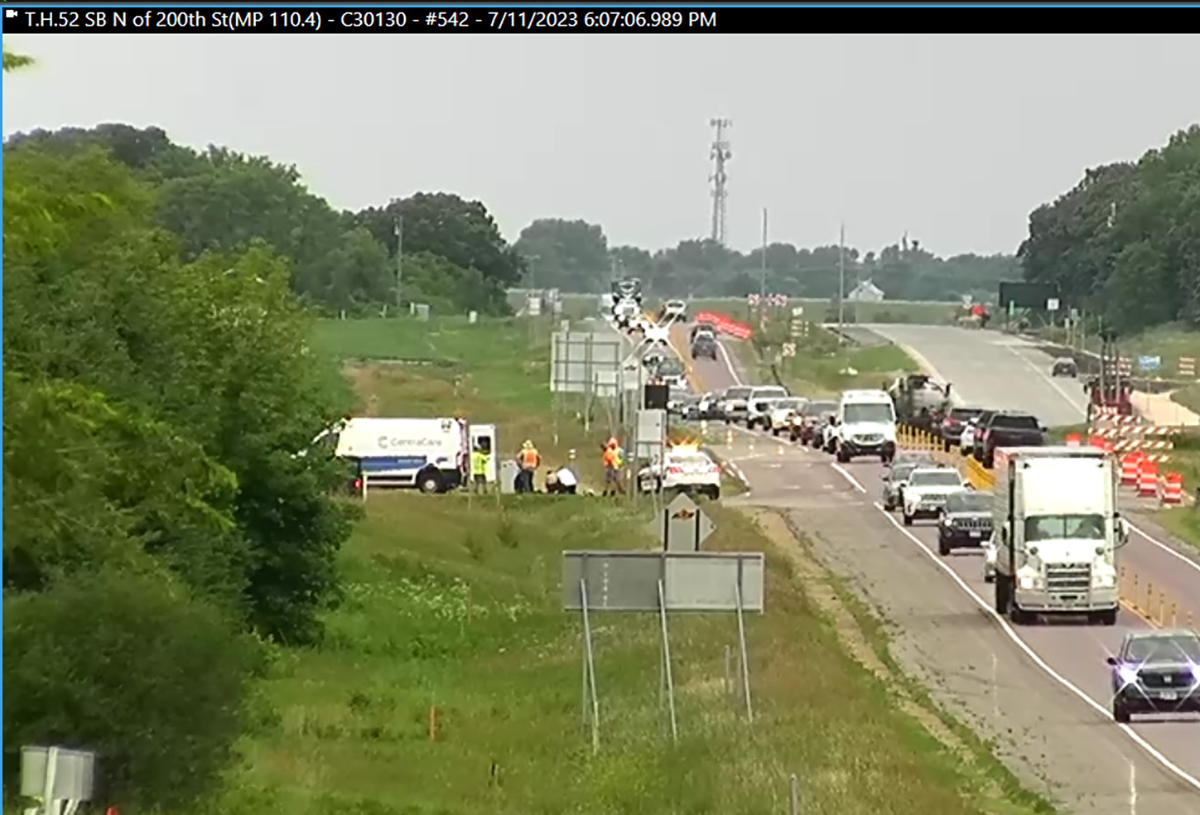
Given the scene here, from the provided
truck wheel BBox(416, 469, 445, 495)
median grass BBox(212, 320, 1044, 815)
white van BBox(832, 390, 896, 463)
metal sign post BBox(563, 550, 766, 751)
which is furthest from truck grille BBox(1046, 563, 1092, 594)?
truck wheel BBox(416, 469, 445, 495)

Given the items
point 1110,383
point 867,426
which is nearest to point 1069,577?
point 867,426

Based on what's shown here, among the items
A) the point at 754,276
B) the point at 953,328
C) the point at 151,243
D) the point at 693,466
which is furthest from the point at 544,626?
the point at 754,276

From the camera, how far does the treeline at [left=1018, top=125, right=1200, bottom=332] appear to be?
9044 cm

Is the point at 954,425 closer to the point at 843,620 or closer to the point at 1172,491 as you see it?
the point at 1172,491

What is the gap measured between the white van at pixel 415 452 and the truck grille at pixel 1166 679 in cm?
4139

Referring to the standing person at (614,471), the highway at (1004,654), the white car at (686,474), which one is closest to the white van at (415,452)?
the standing person at (614,471)

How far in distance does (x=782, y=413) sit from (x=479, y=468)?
24.2m

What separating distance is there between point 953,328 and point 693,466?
241 feet

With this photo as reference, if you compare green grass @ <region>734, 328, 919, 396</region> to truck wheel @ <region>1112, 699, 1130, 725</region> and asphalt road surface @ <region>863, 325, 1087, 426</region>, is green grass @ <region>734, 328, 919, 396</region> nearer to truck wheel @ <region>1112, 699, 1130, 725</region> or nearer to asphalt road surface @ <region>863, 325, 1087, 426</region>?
asphalt road surface @ <region>863, 325, 1087, 426</region>

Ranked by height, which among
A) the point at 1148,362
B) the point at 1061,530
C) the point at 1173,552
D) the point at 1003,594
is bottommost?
the point at 1173,552

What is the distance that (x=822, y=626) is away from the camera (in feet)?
134

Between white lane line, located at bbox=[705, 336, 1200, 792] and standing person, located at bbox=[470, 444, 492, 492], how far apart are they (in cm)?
1282

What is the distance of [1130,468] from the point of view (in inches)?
2707

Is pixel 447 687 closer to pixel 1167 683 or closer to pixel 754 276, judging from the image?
pixel 1167 683
